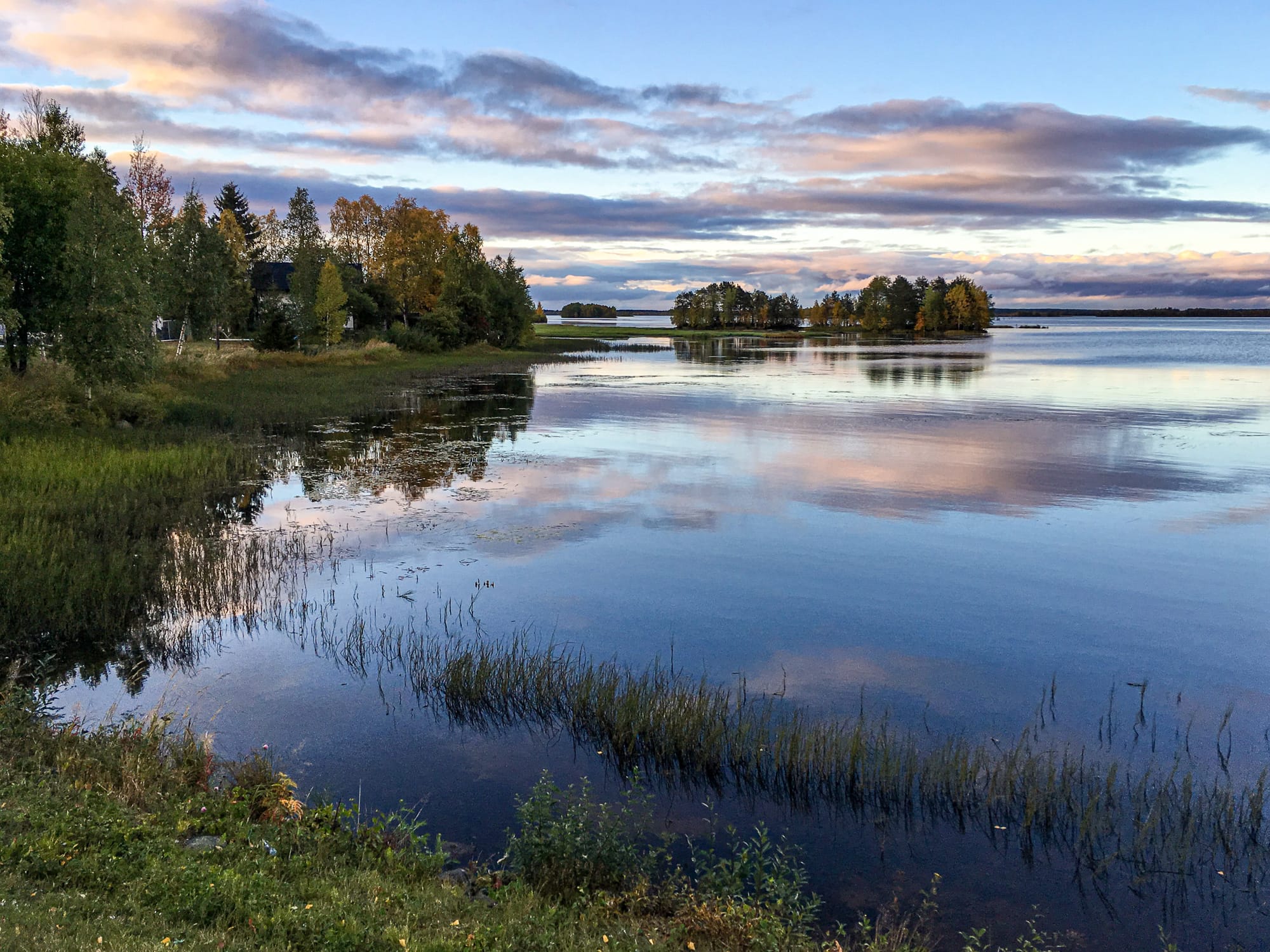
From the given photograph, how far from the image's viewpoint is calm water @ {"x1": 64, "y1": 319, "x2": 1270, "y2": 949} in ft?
30.5

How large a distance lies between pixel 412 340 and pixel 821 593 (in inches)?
2572

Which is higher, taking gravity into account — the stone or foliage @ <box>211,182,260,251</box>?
foliage @ <box>211,182,260,251</box>

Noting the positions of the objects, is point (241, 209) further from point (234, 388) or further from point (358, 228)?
point (234, 388)

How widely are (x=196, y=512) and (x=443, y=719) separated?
12026 mm

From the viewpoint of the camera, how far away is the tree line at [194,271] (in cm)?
2838

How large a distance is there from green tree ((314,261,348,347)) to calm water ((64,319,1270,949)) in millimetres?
29896

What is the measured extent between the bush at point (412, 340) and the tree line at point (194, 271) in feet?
0.60

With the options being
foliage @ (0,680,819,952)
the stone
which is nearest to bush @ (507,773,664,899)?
foliage @ (0,680,819,952)

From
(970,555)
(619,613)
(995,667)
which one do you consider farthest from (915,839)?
(970,555)

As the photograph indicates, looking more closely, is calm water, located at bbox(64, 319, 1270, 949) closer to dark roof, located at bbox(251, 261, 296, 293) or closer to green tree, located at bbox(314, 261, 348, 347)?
green tree, located at bbox(314, 261, 348, 347)

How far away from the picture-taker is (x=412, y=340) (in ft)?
249

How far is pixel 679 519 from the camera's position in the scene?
69.9ft

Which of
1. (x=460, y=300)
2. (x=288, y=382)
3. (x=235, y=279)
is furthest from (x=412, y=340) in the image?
(x=288, y=382)

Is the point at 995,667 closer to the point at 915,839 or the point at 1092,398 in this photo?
the point at 915,839
